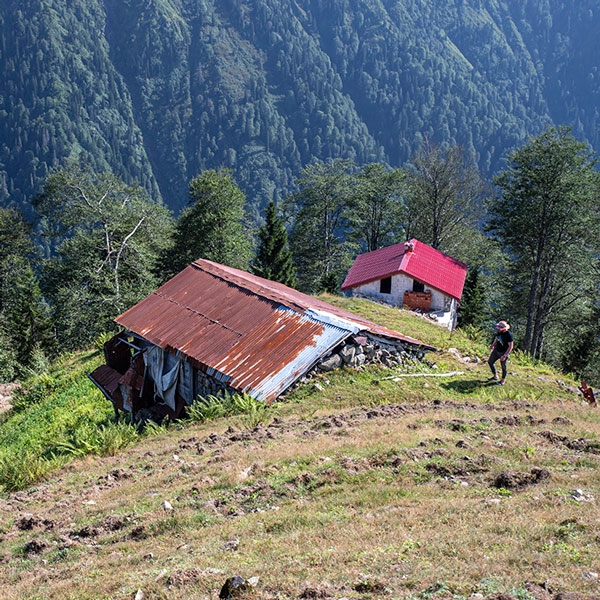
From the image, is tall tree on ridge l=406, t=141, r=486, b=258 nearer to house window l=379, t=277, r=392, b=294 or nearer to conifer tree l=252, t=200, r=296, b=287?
conifer tree l=252, t=200, r=296, b=287

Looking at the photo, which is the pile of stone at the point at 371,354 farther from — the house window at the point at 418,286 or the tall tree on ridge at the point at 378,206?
the tall tree on ridge at the point at 378,206

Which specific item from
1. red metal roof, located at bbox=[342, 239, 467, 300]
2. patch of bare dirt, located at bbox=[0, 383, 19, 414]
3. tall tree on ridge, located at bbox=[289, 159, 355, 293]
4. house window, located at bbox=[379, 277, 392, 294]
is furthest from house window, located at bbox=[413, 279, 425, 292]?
patch of bare dirt, located at bbox=[0, 383, 19, 414]

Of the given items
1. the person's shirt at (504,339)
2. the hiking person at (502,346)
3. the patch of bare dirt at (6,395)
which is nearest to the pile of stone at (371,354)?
the hiking person at (502,346)

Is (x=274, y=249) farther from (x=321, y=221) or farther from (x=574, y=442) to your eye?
(x=574, y=442)

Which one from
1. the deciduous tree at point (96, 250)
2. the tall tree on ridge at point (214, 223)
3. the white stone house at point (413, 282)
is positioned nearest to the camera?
the white stone house at point (413, 282)

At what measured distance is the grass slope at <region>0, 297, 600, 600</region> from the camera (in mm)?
5914

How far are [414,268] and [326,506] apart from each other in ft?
→ 91.8

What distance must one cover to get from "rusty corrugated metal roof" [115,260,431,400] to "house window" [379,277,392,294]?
17.1m

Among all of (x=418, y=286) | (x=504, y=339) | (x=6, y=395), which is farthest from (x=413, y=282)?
(x=6, y=395)

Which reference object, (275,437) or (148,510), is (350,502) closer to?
(148,510)

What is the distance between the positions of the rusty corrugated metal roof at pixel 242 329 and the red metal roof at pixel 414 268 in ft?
55.3

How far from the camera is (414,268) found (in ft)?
114

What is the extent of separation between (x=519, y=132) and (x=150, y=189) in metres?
118

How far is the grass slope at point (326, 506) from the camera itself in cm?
591
